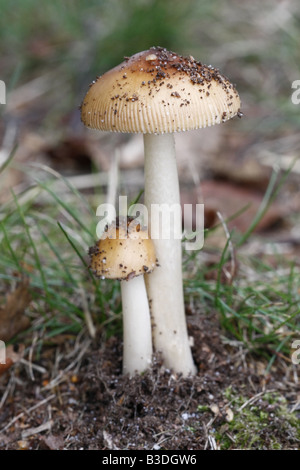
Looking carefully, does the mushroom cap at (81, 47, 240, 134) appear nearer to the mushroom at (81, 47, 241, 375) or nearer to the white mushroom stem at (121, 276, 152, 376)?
the mushroom at (81, 47, 241, 375)

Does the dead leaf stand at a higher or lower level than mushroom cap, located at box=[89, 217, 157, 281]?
lower

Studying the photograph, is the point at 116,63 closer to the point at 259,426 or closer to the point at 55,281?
the point at 55,281

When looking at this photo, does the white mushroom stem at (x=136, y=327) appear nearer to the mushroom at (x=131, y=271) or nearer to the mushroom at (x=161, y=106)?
the mushroom at (x=131, y=271)

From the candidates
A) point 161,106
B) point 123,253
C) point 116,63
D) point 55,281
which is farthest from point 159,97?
point 116,63

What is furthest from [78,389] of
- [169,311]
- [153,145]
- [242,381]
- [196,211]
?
[196,211]

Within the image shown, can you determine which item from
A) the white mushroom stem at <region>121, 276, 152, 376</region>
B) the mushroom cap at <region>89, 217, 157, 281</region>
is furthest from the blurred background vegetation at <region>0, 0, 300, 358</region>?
the mushroom cap at <region>89, 217, 157, 281</region>

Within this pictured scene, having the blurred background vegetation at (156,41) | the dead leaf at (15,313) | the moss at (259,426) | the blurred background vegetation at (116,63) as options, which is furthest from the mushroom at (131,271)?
the blurred background vegetation at (156,41)

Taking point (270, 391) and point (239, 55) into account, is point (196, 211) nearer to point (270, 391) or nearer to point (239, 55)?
point (270, 391)
